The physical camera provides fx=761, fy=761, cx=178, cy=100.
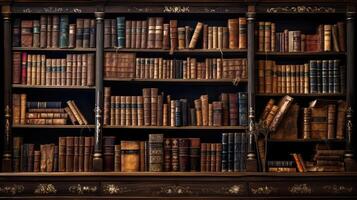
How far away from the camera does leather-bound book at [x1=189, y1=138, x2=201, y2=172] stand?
6402mm

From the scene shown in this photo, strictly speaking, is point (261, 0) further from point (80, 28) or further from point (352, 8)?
point (80, 28)

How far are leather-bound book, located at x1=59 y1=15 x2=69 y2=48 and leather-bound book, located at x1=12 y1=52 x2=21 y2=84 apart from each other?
0.37m

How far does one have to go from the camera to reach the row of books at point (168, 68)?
6.43 m

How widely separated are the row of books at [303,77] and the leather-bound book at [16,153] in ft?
6.83

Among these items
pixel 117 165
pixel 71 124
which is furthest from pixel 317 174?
pixel 71 124

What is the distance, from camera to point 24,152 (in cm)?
641

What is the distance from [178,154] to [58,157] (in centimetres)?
101

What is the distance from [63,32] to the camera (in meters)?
6.46

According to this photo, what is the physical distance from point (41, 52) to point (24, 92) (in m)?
0.39

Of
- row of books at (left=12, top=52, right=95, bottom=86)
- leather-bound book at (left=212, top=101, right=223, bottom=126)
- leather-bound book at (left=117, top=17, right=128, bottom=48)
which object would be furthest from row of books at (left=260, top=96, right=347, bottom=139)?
row of books at (left=12, top=52, right=95, bottom=86)

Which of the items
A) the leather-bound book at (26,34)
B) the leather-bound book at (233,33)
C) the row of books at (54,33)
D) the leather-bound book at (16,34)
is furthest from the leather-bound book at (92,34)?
the leather-bound book at (233,33)

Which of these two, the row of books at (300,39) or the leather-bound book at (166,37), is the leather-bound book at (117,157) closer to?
the leather-bound book at (166,37)

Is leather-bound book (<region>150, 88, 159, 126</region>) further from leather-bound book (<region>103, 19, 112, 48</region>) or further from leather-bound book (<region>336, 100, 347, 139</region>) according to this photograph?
leather-bound book (<region>336, 100, 347, 139</region>)

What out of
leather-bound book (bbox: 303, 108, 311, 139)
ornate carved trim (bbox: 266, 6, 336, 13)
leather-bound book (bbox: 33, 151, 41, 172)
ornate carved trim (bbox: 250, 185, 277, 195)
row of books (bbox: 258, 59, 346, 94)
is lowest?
ornate carved trim (bbox: 250, 185, 277, 195)
